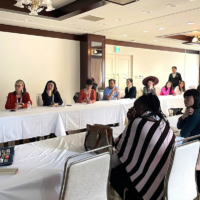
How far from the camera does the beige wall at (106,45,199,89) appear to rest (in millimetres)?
9078

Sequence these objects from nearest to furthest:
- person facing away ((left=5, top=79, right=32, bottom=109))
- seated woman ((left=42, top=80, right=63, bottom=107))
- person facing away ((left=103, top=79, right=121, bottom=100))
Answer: person facing away ((left=5, top=79, right=32, bottom=109)), seated woman ((left=42, top=80, right=63, bottom=107)), person facing away ((left=103, top=79, right=121, bottom=100))

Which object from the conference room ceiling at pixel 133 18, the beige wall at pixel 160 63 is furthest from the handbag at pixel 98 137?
the beige wall at pixel 160 63

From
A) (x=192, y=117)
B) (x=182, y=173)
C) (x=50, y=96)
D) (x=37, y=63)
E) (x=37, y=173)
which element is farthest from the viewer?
(x=37, y=63)

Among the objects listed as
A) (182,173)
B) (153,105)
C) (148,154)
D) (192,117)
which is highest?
(153,105)

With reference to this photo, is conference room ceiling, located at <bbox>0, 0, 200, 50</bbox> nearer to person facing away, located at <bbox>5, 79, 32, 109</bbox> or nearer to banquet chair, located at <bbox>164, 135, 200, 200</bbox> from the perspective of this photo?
person facing away, located at <bbox>5, 79, 32, 109</bbox>

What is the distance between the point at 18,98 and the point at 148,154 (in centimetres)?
299

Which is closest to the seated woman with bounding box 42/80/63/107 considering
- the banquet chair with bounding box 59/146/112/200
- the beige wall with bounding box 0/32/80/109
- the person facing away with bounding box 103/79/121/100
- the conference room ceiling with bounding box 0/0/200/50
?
the person facing away with bounding box 103/79/121/100

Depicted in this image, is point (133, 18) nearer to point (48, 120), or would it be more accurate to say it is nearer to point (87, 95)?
point (87, 95)

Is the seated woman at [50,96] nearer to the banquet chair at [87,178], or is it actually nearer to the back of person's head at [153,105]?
the back of person's head at [153,105]

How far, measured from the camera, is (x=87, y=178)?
1425 millimetres

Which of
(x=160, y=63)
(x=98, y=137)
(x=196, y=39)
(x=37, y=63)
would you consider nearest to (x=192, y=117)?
(x=98, y=137)

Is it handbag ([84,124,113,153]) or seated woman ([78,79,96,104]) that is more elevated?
seated woman ([78,79,96,104])

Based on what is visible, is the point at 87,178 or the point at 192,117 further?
the point at 192,117

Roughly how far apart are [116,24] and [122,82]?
3.68 metres
